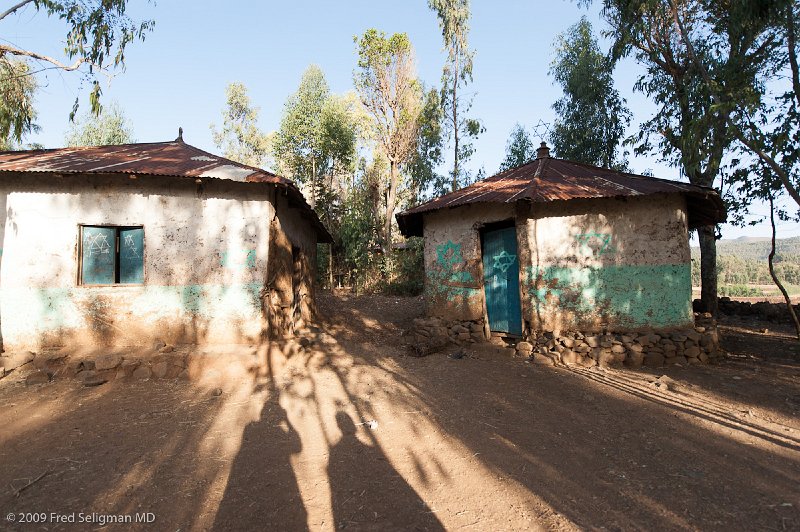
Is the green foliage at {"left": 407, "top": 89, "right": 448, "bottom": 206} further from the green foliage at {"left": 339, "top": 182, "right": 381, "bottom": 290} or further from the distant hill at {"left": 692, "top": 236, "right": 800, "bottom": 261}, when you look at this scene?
the distant hill at {"left": 692, "top": 236, "right": 800, "bottom": 261}

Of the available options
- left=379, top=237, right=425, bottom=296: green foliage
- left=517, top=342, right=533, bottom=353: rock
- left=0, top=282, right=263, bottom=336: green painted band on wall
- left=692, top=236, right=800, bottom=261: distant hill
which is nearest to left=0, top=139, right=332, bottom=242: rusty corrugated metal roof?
left=0, top=282, right=263, bottom=336: green painted band on wall

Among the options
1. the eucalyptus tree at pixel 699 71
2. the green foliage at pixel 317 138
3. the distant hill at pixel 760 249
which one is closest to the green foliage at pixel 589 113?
the eucalyptus tree at pixel 699 71

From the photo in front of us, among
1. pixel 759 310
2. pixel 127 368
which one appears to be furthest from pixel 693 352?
pixel 127 368

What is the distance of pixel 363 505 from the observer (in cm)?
267

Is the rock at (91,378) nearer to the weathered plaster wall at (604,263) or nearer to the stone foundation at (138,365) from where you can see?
the stone foundation at (138,365)

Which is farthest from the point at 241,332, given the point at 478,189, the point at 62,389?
the point at 478,189

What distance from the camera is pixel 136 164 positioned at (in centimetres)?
651

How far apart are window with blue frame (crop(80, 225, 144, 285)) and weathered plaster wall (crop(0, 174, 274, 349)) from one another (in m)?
0.13

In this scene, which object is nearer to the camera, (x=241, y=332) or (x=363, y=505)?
(x=363, y=505)

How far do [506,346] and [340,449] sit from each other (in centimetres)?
441

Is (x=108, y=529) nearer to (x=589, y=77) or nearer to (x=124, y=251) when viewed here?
(x=124, y=251)

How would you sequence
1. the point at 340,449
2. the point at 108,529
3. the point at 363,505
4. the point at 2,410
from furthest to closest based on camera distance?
the point at 2,410, the point at 340,449, the point at 363,505, the point at 108,529

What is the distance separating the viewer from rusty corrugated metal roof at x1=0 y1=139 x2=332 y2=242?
6.01 metres

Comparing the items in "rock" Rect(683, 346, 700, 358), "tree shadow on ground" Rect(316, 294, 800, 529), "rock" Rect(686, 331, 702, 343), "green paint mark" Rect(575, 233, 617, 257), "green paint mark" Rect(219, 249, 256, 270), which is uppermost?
"green paint mark" Rect(575, 233, 617, 257)
